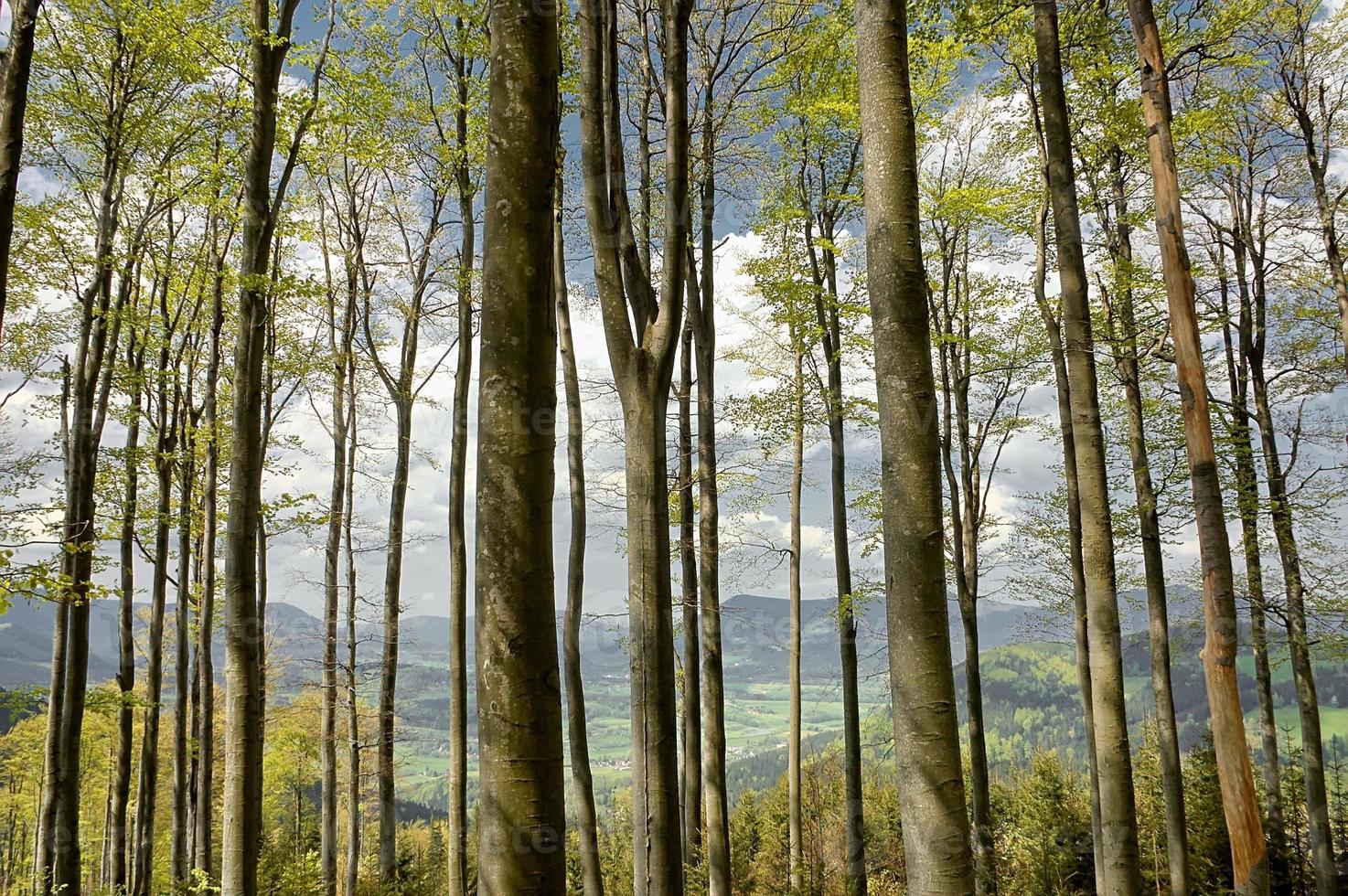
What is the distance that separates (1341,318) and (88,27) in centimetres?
1791

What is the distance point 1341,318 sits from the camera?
10.7 metres

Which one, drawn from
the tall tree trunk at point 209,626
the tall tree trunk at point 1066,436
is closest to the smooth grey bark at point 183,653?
the tall tree trunk at point 209,626

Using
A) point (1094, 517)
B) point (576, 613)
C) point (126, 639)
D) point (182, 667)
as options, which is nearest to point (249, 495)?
point (576, 613)

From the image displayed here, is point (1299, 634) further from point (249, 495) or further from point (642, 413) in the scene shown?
point (249, 495)

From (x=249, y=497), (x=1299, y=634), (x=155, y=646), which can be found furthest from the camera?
(x=155, y=646)

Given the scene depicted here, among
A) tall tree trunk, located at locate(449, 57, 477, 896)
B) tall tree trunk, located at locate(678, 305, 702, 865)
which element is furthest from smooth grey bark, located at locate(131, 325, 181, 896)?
tall tree trunk, located at locate(678, 305, 702, 865)

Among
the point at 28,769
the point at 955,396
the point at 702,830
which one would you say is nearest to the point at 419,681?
the point at 28,769

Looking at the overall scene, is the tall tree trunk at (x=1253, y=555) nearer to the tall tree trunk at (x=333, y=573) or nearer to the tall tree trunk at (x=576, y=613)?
the tall tree trunk at (x=576, y=613)

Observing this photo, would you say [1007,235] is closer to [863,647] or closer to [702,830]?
[863,647]

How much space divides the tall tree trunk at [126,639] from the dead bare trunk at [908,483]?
10.5 m

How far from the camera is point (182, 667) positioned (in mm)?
11891

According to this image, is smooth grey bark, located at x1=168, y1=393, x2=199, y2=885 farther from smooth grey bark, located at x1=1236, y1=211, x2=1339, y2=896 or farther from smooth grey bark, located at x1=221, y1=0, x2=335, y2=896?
smooth grey bark, located at x1=1236, y1=211, x2=1339, y2=896

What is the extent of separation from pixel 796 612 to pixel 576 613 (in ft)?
18.1

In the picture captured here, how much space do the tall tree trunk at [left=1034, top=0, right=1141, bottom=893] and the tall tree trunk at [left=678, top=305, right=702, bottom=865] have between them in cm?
460
